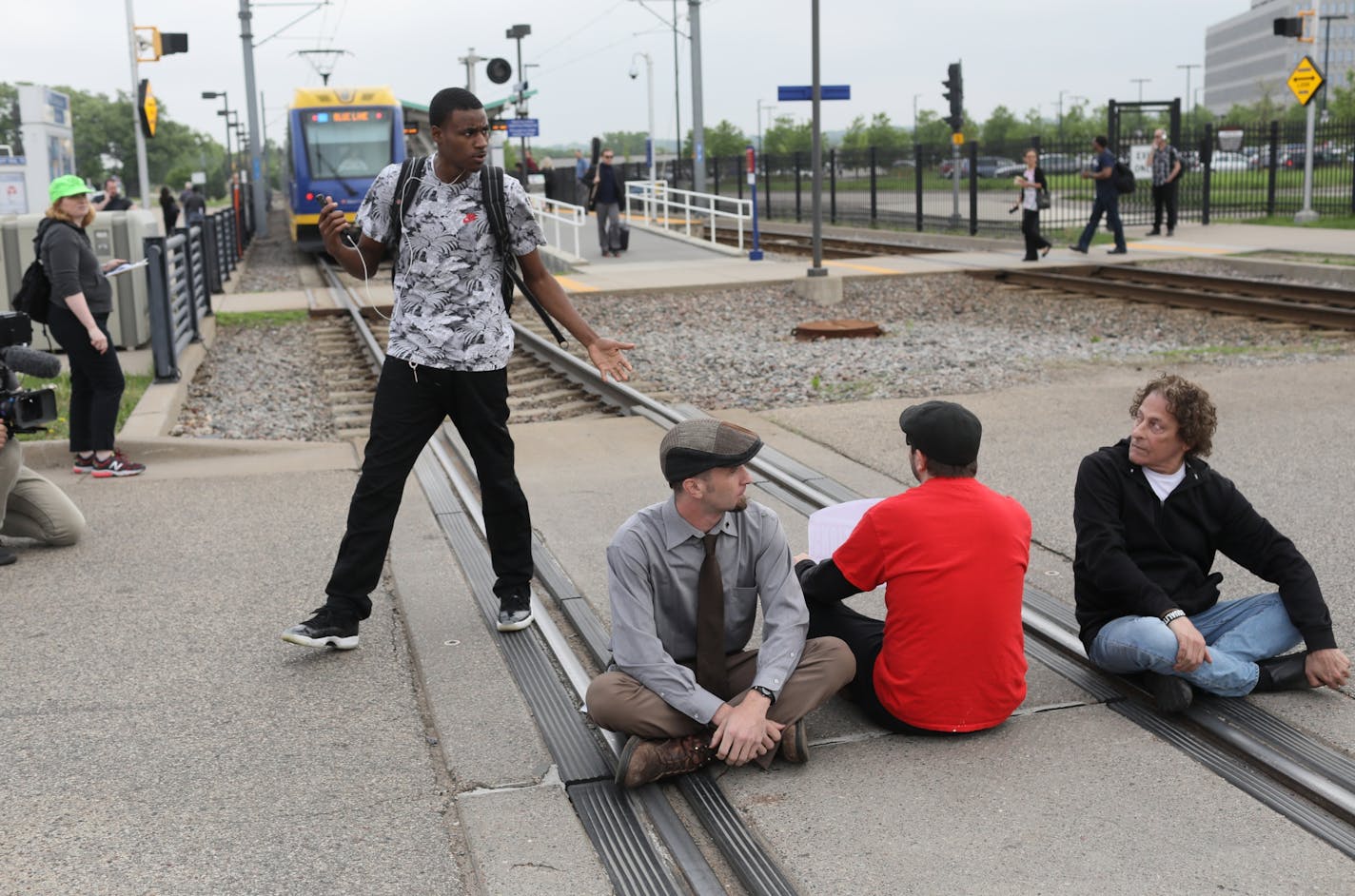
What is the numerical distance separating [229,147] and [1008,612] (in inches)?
3754

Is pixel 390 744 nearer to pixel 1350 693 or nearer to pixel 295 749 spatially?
pixel 295 749

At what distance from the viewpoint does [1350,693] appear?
4359mm

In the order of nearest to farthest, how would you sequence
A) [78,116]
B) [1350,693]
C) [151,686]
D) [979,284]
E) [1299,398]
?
[1350,693], [151,686], [1299,398], [979,284], [78,116]

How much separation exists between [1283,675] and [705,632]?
5.87ft

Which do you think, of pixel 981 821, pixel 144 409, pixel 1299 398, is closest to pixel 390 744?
pixel 981 821

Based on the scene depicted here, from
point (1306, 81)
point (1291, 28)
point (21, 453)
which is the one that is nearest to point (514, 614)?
point (21, 453)

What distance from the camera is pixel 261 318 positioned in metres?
17.9

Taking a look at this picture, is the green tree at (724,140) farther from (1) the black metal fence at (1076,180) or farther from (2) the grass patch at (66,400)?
(2) the grass patch at (66,400)

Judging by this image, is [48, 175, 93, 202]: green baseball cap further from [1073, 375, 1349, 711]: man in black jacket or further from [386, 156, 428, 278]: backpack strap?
[1073, 375, 1349, 711]: man in black jacket

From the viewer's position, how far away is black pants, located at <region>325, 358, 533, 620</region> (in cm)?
502

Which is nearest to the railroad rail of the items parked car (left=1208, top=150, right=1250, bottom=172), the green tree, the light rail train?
parked car (left=1208, top=150, right=1250, bottom=172)

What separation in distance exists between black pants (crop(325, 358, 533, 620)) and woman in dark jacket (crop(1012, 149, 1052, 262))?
56.5 feet

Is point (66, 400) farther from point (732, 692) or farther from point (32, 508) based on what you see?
point (732, 692)

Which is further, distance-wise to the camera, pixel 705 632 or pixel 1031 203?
pixel 1031 203
